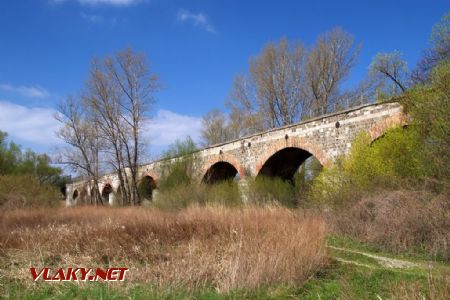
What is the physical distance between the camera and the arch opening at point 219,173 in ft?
79.7

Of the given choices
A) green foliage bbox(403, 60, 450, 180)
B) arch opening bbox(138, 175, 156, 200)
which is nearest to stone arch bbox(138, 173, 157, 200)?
arch opening bbox(138, 175, 156, 200)

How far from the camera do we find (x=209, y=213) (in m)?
9.00

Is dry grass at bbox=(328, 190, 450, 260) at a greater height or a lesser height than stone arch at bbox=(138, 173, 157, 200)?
lesser

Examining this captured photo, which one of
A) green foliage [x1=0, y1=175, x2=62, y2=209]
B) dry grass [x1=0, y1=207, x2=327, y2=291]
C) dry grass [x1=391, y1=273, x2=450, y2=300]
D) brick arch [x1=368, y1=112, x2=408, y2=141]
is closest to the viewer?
dry grass [x1=391, y1=273, x2=450, y2=300]

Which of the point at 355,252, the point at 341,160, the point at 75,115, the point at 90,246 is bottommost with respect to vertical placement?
the point at 355,252

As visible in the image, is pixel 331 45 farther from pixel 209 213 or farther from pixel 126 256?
pixel 126 256

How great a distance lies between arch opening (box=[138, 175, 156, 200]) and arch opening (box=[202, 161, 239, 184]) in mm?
7344

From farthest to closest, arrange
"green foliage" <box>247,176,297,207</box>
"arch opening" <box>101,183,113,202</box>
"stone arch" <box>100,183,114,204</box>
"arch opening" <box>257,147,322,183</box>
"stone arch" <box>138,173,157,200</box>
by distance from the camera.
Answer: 1. "arch opening" <box>101,183,113,202</box>
2. "stone arch" <box>100,183,114,204</box>
3. "stone arch" <box>138,173,157,200</box>
4. "arch opening" <box>257,147,322,183</box>
5. "green foliage" <box>247,176,297,207</box>

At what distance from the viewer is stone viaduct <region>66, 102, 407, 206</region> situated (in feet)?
44.6

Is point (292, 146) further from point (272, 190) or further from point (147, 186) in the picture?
point (147, 186)

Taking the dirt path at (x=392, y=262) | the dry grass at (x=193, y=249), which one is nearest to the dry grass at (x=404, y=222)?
the dirt path at (x=392, y=262)

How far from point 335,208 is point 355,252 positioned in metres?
3.71

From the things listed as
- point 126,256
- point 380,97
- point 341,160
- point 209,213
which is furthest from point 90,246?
point 380,97

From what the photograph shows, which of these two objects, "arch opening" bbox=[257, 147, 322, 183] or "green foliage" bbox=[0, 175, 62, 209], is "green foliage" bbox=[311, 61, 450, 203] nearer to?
"arch opening" bbox=[257, 147, 322, 183]
